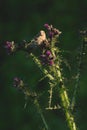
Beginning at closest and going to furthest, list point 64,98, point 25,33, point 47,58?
1. point 47,58
2. point 64,98
3. point 25,33

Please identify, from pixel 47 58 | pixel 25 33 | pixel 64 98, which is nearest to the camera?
pixel 47 58

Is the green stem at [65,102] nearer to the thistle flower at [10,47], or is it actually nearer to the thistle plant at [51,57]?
the thistle plant at [51,57]

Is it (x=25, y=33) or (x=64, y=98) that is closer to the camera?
(x=64, y=98)

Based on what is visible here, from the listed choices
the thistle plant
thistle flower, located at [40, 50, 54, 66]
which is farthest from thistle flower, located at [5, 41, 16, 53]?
thistle flower, located at [40, 50, 54, 66]

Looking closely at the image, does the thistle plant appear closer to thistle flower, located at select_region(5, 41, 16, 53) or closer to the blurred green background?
thistle flower, located at select_region(5, 41, 16, 53)

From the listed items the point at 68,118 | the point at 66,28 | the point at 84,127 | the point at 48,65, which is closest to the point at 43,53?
the point at 48,65

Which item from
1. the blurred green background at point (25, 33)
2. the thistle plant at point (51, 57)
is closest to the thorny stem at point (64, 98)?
the thistle plant at point (51, 57)

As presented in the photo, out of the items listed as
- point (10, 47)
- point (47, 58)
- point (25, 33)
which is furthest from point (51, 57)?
point (25, 33)

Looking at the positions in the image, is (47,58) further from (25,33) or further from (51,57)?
(25,33)

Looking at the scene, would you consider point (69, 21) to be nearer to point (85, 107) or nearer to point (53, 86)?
point (85, 107)
